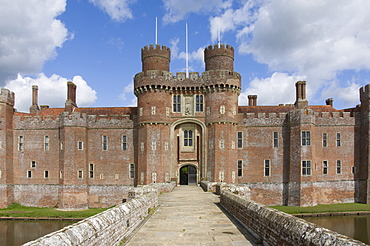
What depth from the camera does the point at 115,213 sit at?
32.6ft

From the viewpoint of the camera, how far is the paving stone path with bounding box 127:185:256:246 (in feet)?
33.2

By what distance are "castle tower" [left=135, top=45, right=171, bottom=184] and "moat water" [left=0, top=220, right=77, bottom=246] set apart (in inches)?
354

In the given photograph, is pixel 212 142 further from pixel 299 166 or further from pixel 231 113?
pixel 299 166

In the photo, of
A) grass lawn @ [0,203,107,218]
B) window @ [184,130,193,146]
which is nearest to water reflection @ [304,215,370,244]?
window @ [184,130,193,146]

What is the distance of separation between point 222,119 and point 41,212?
19.6 metres

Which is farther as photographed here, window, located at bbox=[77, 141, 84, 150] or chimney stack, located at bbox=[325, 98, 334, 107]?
chimney stack, located at bbox=[325, 98, 334, 107]

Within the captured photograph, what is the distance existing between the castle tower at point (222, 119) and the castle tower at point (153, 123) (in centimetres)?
439

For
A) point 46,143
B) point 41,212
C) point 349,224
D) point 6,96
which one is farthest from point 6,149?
point 349,224

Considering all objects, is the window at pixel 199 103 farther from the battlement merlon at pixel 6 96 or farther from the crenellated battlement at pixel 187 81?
the battlement merlon at pixel 6 96

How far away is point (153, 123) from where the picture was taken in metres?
34.3

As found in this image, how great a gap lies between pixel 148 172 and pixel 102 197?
21.0 ft

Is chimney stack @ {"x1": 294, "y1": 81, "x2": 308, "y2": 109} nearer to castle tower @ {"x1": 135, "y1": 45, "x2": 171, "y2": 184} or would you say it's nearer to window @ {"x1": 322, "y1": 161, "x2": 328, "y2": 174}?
window @ {"x1": 322, "y1": 161, "x2": 328, "y2": 174}

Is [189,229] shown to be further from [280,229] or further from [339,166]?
Result: [339,166]

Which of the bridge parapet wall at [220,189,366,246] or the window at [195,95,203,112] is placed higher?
the window at [195,95,203,112]
